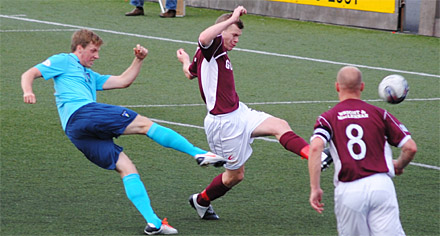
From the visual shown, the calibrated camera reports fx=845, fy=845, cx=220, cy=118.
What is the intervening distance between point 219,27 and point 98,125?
52.9 inches

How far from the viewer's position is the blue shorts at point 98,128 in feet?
23.7

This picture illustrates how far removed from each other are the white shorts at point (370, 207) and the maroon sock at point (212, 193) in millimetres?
2377

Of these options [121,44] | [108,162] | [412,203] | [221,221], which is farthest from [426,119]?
[121,44]

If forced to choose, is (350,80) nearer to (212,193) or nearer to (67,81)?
(212,193)

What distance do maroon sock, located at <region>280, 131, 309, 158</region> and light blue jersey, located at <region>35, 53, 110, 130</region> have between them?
1797 mm

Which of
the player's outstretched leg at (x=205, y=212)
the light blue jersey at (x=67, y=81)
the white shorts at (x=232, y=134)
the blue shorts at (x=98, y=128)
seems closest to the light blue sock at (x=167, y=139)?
the blue shorts at (x=98, y=128)

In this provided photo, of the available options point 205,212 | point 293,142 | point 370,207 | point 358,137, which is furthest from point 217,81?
point 370,207

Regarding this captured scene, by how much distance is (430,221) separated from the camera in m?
7.81

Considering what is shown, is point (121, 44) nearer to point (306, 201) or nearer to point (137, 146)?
point (137, 146)

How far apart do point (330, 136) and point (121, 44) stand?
12441mm

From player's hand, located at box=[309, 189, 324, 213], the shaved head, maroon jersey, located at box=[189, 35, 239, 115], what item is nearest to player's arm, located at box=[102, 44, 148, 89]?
maroon jersey, located at box=[189, 35, 239, 115]

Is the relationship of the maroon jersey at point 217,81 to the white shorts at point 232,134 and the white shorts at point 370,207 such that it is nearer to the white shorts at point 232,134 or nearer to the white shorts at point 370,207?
the white shorts at point 232,134

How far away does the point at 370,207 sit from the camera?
222 inches

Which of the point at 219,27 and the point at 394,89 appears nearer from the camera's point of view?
the point at 394,89
